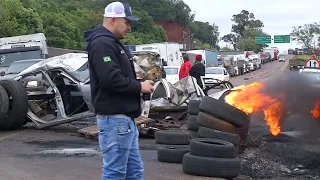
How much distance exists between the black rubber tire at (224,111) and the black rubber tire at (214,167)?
3.87 ft

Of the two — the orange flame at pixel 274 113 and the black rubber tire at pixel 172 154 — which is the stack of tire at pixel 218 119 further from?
the orange flame at pixel 274 113

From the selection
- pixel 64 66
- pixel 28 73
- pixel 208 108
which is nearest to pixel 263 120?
pixel 208 108

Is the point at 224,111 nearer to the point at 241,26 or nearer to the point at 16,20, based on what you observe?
the point at 16,20

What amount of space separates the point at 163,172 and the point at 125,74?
3.73 meters

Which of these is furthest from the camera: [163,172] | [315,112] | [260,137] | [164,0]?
[164,0]

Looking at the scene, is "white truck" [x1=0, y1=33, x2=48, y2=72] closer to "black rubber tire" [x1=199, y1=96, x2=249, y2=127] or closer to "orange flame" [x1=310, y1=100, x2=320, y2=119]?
"black rubber tire" [x1=199, y1=96, x2=249, y2=127]

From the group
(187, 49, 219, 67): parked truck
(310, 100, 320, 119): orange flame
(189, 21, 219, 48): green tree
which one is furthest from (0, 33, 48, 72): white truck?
(189, 21, 219, 48): green tree

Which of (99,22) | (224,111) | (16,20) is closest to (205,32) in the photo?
(99,22)

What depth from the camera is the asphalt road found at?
7.63 meters

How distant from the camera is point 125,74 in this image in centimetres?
443

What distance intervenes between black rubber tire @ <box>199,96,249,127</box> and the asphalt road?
999 mm

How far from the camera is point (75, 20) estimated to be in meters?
66.5

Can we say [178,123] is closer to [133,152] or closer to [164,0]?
[133,152]

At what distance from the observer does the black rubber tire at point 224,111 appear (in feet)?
28.3
